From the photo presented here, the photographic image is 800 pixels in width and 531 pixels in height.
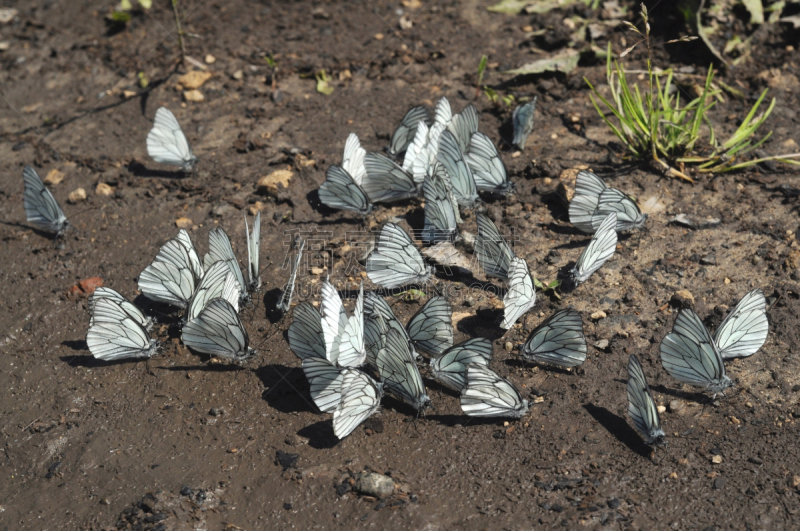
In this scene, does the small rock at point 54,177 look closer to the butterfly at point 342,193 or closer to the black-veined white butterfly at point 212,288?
the black-veined white butterfly at point 212,288

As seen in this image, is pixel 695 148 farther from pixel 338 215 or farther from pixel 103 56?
pixel 103 56

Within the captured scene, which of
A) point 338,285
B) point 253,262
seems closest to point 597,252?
point 338,285

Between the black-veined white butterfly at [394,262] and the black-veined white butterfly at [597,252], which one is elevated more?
the black-veined white butterfly at [597,252]

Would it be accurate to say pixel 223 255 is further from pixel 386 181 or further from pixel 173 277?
pixel 386 181

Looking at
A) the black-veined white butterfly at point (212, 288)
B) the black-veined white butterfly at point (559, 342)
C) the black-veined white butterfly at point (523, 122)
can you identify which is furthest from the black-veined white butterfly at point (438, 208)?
the black-veined white butterfly at point (212, 288)

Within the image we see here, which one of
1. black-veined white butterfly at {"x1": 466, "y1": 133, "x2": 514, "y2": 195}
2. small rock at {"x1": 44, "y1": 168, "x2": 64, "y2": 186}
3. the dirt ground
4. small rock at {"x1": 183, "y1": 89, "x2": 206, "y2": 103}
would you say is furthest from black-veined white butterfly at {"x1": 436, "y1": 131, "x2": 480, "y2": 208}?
small rock at {"x1": 44, "y1": 168, "x2": 64, "y2": 186}

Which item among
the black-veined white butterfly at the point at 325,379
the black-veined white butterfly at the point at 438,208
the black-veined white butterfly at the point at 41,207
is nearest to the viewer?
the black-veined white butterfly at the point at 325,379

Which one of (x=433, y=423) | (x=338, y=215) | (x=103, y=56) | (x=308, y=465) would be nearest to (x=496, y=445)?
(x=433, y=423)
